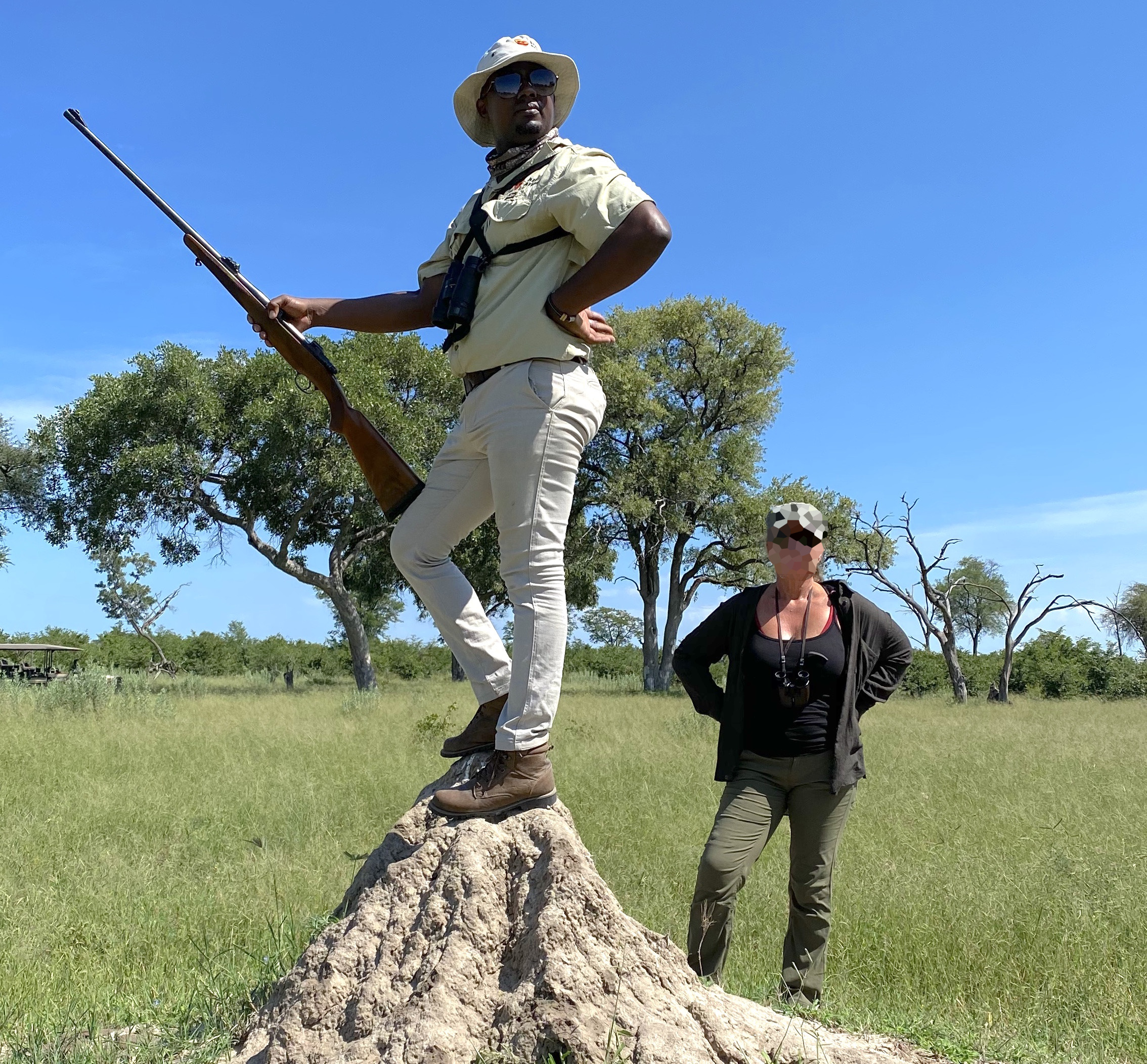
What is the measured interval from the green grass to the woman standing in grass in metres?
0.43

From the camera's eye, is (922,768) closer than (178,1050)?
No

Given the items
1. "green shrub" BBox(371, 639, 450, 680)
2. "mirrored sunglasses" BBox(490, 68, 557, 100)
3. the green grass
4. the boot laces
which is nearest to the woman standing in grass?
the green grass

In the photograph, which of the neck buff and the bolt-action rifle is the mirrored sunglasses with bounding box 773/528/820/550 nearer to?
the bolt-action rifle

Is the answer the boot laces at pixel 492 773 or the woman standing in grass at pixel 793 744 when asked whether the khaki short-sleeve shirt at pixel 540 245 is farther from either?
the woman standing in grass at pixel 793 744

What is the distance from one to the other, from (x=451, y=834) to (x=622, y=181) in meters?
2.10

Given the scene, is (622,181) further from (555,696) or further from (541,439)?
(555,696)

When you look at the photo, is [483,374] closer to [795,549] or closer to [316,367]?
[316,367]

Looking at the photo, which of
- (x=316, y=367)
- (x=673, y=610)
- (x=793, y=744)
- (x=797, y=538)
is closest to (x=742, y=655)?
(x=793, y=744)

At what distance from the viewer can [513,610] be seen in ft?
9.64

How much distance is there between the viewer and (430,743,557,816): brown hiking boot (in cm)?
288

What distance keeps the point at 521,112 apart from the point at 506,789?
2206 millimetres

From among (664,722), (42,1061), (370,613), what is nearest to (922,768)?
(664,722)

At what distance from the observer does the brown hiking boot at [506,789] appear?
9.45 feet

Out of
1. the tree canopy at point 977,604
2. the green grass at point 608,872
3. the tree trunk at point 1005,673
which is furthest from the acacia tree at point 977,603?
the green grass at point 608,872
